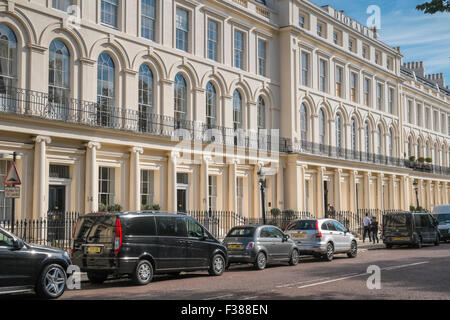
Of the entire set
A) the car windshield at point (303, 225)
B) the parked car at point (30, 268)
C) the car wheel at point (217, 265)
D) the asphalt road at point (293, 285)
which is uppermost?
the car windshield at point (303, 225)

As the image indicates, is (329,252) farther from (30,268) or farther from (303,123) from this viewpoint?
(303,123)

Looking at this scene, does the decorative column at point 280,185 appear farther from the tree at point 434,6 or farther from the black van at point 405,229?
the tree at point 434,6

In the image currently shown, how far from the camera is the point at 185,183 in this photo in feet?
92.1

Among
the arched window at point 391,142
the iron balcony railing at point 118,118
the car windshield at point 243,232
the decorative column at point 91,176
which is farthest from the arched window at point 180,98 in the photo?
the arched window at point 391,142

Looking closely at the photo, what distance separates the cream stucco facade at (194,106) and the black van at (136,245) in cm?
575

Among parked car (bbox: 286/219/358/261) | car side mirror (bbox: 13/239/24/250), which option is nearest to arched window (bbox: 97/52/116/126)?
parked car (bbox: 286/219/358/261)

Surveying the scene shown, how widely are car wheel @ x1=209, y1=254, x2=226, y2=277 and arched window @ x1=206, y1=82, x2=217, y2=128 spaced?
13814 mm

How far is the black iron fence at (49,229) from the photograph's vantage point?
63.4 feet

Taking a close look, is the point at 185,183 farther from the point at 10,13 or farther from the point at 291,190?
the point at 10,13

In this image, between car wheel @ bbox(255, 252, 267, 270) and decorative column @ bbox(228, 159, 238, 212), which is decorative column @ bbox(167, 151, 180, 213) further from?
car wheel @ bbox(255, 252, 267, 270)

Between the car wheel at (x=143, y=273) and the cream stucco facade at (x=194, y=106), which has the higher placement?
the cream stucco facade at (x=194, y=106)

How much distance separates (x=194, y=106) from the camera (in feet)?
94.2
